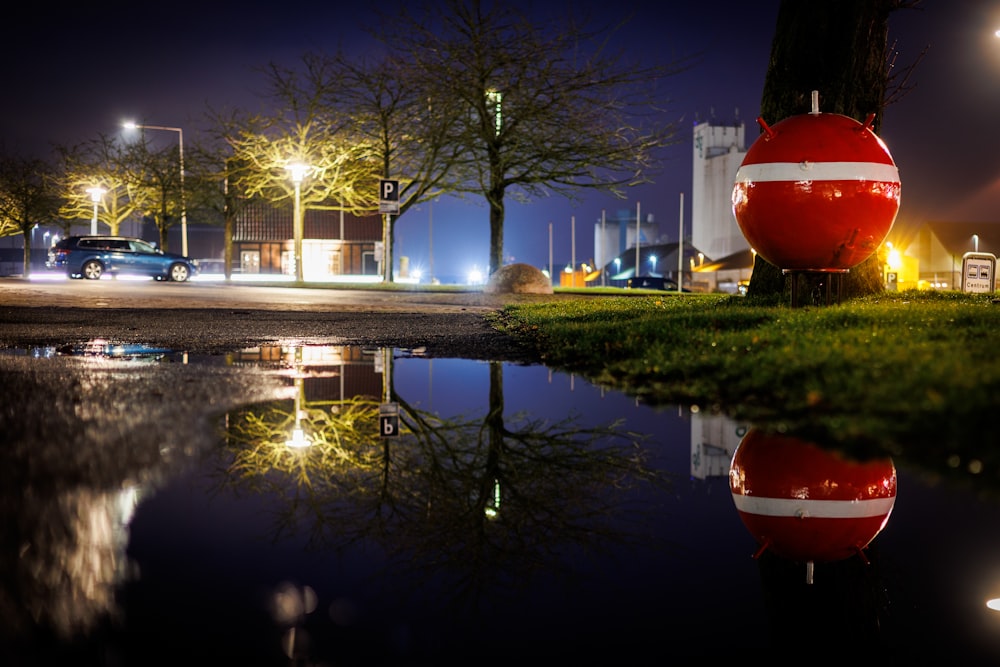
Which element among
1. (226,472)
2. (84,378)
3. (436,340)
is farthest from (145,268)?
(226,472)

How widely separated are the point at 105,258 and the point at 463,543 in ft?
126

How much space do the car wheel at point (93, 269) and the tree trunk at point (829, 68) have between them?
32.6 m

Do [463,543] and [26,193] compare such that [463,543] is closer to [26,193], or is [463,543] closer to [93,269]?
[93,269]

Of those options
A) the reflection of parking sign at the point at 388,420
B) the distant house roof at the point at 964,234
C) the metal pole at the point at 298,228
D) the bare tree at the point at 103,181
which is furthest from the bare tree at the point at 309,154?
the distant house roof at the point at 964,234

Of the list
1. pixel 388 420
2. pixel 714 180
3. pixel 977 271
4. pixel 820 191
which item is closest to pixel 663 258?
pixel 714 180

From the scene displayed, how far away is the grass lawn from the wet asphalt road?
145 centimetres

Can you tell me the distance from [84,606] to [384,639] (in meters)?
0.78

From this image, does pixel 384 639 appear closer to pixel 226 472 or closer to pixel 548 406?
pixel 226 472

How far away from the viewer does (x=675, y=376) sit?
599cm

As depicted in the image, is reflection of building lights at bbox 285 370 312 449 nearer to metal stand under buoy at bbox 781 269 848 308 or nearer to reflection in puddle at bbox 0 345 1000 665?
reflection in puddle at bbox 0 345 1000 665

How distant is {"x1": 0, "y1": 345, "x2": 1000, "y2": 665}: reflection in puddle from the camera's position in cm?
201

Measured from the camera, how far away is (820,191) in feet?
28.5

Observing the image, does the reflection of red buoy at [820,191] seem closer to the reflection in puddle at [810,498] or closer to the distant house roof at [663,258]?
the reflection in puddle at [810,498]

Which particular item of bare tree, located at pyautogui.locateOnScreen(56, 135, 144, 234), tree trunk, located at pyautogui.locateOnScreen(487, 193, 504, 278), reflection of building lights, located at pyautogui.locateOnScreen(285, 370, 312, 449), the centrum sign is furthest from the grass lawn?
bare tree, located at pyautogui.locateOnScreen(56, 135, 144, 234)
